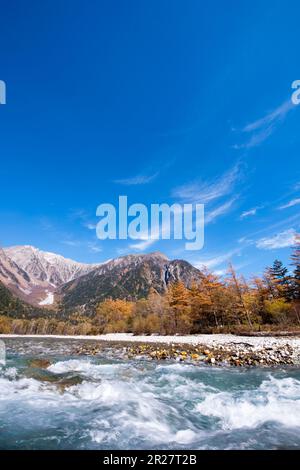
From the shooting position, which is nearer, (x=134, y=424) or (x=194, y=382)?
(x=134, y=424)

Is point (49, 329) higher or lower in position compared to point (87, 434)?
lower

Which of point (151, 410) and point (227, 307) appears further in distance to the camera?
point (227, 307)

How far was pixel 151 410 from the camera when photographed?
7.36 m

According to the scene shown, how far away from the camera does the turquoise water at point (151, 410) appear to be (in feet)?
17.7

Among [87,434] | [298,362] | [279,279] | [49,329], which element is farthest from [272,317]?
[49,329]

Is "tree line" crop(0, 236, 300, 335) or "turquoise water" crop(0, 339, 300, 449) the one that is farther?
"tree line" crop(0, 236, 300, 335)

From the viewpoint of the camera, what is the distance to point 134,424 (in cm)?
625

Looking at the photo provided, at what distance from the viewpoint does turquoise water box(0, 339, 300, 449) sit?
5.40m

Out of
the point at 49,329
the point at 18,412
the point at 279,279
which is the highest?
the point at 279,279

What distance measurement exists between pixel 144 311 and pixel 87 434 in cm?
5095

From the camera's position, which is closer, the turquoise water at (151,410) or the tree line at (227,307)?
the turquoise water at (151,410)

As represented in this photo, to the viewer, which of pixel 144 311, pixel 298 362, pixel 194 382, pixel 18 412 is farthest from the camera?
pixel 144 311

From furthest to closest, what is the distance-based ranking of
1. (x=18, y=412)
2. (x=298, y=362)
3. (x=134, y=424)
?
(x=298, y=362) → (x=18, y=412) → (x=134, y=424)
